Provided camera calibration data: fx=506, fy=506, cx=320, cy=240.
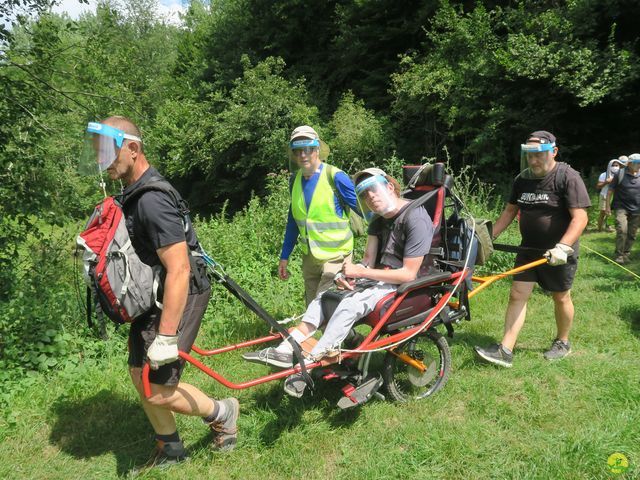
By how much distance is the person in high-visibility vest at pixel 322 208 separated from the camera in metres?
4.25

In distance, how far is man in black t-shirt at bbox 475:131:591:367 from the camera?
4.16 m

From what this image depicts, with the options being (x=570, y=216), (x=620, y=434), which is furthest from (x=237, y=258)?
(x=620, y=434)

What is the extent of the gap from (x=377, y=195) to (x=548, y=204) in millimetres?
1610

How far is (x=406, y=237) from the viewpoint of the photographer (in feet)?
12.3

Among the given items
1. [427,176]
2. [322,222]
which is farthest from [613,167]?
[322,222]

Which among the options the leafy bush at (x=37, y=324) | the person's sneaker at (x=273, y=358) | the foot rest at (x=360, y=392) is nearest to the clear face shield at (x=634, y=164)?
the foot rest at (x=360, y=392)

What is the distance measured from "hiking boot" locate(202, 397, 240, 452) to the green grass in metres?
0.07

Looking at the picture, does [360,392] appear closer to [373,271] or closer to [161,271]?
[373,271]

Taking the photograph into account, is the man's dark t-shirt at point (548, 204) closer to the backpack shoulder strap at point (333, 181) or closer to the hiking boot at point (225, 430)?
the backpack shoulder strap at point (333, 181)

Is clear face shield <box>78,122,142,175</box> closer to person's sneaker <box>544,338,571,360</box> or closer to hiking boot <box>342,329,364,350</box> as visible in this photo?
hiking boot <box>342,329,364,350</box>

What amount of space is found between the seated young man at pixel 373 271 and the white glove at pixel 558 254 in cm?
108

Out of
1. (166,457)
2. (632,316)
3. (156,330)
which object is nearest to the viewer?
(156,330)

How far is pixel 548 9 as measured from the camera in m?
13.8

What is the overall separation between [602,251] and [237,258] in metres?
6.76
